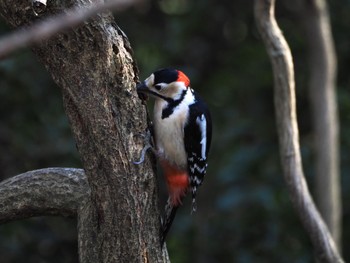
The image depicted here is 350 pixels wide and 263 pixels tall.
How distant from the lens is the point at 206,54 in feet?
22.1

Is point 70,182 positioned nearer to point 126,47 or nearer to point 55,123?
point 126,47

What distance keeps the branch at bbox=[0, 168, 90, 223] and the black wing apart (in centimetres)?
54

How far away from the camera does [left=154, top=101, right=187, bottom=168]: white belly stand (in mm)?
3439

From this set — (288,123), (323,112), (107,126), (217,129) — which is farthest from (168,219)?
(217,129)

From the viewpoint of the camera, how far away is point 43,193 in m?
3.28

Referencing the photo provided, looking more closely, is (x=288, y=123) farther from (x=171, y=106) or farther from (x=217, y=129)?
(x=217, y=129)

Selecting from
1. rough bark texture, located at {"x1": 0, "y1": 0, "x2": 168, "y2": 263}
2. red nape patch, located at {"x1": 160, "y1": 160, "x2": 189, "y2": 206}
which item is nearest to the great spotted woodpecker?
red nape patch, located at {"x1": 160, "y1": 160, "x2": 189, "y2": 206}

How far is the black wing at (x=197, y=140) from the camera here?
3.58 m

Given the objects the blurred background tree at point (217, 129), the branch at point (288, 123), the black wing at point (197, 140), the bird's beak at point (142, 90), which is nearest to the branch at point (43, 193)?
the bird's beak at point (142, 90)

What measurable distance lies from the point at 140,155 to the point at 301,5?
2.91 m

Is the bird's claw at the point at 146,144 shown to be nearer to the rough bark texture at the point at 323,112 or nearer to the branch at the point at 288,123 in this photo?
the branch at the point at 288,123

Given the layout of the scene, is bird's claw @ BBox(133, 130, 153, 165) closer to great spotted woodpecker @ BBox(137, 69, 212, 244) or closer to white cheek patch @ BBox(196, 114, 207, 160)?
great spotted woodpecker @ BBox(137, 69, 212, 244)

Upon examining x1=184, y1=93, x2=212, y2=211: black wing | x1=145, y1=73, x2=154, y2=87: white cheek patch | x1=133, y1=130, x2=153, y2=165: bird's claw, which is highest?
x1=145, y1=73, x2=154, y2=87: white cheek patch

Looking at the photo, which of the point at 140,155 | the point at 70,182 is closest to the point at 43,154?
the point at 70,182
